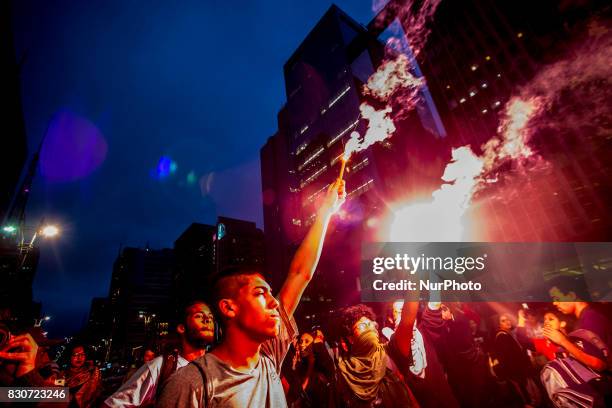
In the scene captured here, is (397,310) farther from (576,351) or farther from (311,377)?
(576,351)

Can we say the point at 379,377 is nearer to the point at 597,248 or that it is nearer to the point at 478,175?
the point at 597,248

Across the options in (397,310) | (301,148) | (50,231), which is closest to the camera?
(397,310)

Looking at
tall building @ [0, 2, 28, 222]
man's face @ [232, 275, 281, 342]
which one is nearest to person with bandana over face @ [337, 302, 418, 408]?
man's face @ [232, 275, 281, 342]

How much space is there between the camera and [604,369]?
15.2ft

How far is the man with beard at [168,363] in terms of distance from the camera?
323cm

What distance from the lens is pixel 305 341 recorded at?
707 cm

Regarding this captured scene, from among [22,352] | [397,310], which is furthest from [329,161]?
[22,352]

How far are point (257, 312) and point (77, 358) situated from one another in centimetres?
656

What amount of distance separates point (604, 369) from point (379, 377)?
3.68 m

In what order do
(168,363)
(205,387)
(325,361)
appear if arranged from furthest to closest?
(325,361)
(168,363)
(205,387)

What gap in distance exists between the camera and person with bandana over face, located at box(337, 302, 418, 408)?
4.33 metres

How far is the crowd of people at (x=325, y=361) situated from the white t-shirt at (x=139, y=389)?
12 mm

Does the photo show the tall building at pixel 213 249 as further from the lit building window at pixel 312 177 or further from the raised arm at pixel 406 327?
the raised arm at pixel 406 327

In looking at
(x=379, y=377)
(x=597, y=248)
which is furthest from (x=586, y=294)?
(x=379, y=377)
